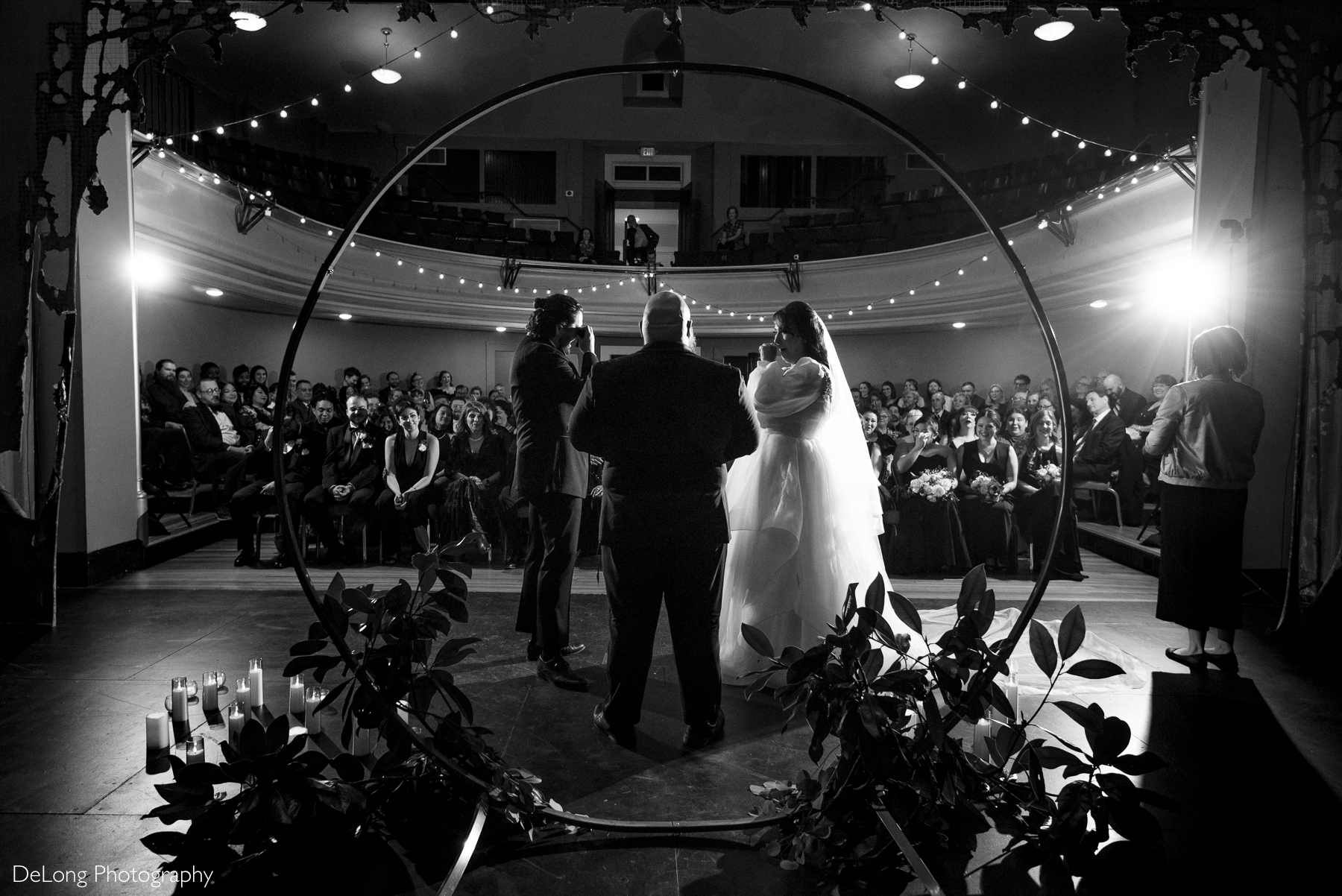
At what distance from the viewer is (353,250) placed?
11.2m

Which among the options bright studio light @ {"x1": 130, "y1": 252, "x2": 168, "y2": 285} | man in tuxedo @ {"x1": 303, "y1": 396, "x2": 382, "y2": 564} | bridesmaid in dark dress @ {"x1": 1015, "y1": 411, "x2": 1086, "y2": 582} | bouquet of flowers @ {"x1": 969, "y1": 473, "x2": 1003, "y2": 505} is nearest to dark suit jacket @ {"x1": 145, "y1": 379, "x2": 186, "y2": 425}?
bright studio light @ {"x1": 130, "y1": 252, "x2": 168, "y2": 285}

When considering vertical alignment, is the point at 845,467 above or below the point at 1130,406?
below

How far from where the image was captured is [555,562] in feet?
11.1

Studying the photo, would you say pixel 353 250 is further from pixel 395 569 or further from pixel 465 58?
pixel 395 569

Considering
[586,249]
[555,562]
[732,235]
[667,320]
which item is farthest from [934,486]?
[732,235]

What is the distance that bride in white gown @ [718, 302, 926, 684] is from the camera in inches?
132

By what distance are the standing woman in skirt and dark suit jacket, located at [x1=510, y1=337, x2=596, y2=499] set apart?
2.52 metres

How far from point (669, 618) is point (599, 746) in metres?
0.51

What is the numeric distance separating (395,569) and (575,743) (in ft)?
11.3

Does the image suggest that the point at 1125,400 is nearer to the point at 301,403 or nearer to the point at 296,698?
the point at 296,698

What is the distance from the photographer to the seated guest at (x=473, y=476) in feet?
19.8

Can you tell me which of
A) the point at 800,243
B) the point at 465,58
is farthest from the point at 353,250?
→ the point at 800,243

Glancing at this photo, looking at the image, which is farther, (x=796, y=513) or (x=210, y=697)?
(x=796, y=513)

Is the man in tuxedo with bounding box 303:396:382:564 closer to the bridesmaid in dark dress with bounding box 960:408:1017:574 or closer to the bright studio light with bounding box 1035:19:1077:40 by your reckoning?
the bridesmaid in dark dress with bounding box 960:408:1017:574
